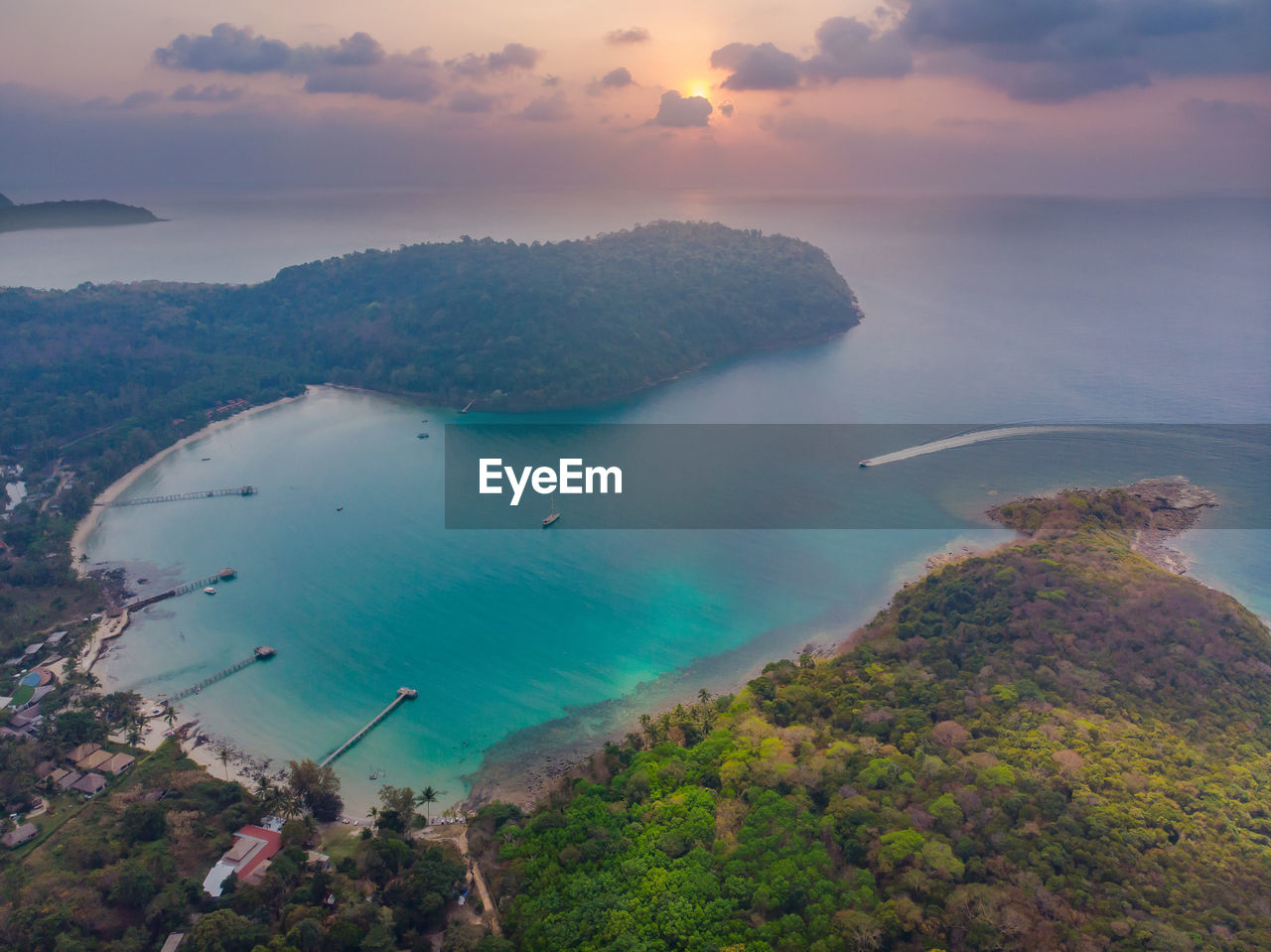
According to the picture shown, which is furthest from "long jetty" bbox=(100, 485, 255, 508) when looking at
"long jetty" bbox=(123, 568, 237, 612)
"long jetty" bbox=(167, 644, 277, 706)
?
"long jetty" bbox=(167, 644, 277, 706)

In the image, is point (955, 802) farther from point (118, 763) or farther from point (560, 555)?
point (118, 763)

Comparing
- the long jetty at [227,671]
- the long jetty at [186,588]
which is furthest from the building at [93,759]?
the long jetty at [186,588]

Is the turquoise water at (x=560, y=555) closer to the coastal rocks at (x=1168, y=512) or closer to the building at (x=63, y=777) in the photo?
A: the coastal rocks at (x=1168, y=512)

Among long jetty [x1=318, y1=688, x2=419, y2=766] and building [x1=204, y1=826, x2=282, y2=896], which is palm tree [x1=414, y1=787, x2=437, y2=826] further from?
building [x1=204, y1=826, x2=282, y2=896]

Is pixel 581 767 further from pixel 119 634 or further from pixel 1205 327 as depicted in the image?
pixel 1205 327

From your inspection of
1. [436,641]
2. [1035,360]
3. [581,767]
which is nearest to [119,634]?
[436,641]
